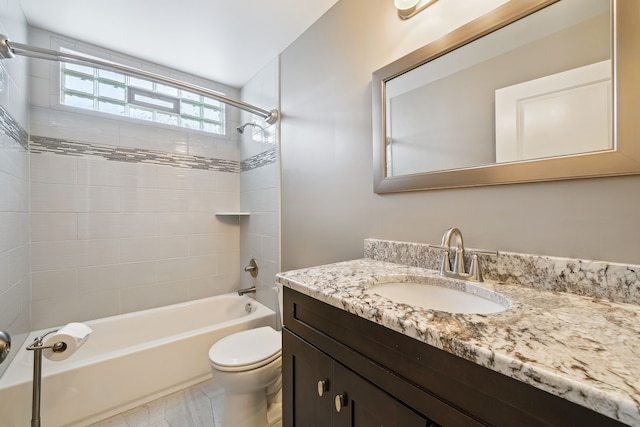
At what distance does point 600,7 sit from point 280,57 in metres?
1.76

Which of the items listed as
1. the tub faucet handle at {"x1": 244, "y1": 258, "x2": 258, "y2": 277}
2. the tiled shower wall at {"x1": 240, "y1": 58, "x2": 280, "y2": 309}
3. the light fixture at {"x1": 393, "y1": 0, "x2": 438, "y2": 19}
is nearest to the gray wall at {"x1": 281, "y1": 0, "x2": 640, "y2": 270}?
the light fixture at {"x1": 393, "y1": 0, "x2": 438, "y2": 19}

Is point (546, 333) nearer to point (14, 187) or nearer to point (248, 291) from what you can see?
point (248, 291)

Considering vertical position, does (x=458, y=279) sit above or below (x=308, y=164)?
below

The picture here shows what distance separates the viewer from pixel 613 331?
481 millimetres

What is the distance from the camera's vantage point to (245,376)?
1.24 meters

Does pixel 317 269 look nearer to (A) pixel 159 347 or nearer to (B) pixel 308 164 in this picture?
(B) pixel 308 164

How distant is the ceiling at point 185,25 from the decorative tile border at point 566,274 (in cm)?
160

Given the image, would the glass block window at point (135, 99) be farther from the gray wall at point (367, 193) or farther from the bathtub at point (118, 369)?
the bathtub at point (118, 369)

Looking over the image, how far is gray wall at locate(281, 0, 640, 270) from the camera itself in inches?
28.0

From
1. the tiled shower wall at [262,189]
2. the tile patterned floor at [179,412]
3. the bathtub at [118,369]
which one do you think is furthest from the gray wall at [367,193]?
the tile patterned floor at [179,412]

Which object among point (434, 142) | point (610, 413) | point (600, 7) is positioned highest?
point (600, 7)

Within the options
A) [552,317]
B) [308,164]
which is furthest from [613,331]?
[308,164]

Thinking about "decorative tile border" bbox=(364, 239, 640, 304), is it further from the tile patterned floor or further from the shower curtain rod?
the shower curtain rod

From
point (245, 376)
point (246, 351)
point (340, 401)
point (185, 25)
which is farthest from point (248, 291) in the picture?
point (185, 25)
